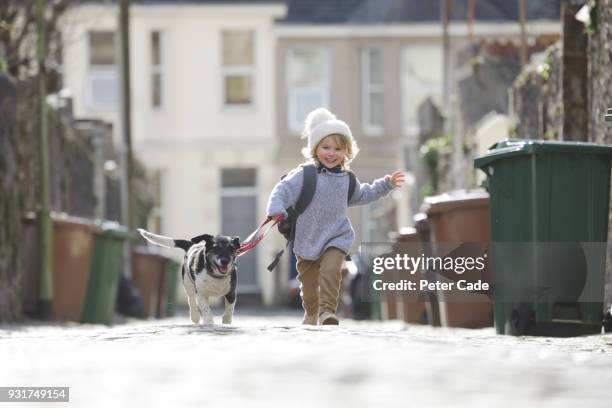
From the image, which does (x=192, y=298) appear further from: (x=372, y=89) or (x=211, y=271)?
(x=372, y=89)

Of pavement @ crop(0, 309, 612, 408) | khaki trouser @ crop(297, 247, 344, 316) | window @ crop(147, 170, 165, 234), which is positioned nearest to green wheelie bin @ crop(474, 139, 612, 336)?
khaki trouser @ crop(297, 247, 344, 316)

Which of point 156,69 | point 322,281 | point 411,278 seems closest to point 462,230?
point 411,278

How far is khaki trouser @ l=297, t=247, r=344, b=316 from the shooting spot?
→ 10469 millimetres

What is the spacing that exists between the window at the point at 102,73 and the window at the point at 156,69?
0.83m

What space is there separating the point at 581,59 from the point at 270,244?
25.5m

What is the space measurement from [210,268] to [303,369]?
3853 mm

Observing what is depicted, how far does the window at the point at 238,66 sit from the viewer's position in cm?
4019

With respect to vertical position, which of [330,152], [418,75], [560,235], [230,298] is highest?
[418,75]

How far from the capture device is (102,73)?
40031 mm

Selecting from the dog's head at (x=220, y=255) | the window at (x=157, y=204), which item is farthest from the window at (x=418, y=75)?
the dog's head at (x=220, y=255)

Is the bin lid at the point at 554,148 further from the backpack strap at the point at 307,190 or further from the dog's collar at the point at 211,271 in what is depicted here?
the dog's collar at the point at 211,271

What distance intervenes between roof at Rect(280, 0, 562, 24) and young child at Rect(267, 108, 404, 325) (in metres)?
28.9

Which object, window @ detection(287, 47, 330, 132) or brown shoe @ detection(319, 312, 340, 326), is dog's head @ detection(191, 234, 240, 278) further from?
window @ detection(287, 47, 330, 132)

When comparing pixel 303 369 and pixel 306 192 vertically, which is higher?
pixel 306 192
